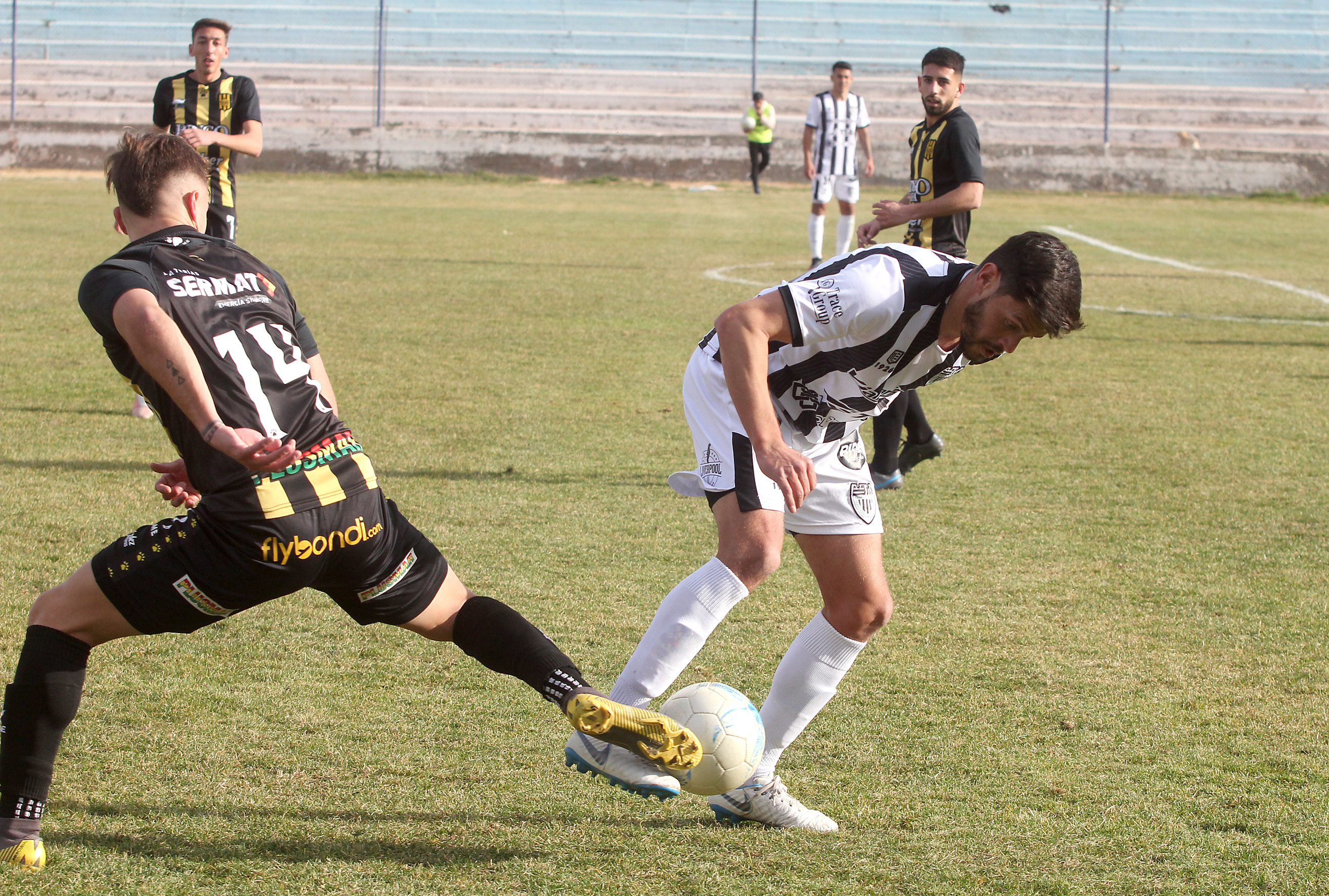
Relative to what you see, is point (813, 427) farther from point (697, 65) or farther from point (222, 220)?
point (697, 65)

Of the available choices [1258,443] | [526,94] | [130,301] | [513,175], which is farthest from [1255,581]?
[526,94]

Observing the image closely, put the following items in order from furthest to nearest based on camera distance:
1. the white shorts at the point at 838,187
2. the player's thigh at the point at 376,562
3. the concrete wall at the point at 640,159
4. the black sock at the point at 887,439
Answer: the concrete wall at the point at 640,159 < the white shorts at the point at 838,187 < the black sock at the point at 887,439 < the player's thigh at the point at 376,562

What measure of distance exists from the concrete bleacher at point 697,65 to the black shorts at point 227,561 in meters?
25.0

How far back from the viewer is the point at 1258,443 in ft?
23.9

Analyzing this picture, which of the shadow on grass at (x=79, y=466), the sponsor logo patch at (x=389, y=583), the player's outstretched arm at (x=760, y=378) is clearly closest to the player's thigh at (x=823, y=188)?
the shadow on grass at (x=79, y=466)

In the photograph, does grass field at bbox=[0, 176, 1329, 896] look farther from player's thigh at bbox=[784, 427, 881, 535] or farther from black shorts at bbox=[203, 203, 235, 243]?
black shorts at bbox=[203, 203, 235, 243]

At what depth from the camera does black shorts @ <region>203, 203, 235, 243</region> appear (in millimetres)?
7488

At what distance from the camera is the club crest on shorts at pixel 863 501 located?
10.9ft

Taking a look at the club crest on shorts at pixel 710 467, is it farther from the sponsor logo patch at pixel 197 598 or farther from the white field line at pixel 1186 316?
the white field line at pixel 1186 316

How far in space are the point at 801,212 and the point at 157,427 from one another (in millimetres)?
15808

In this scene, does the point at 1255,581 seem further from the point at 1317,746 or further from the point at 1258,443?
the point at 1258,443

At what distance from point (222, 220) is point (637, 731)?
5721 millimetres

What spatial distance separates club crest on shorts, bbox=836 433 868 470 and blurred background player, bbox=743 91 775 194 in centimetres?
2246

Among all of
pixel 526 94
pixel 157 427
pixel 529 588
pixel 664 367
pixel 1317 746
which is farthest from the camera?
pixel 526 94
